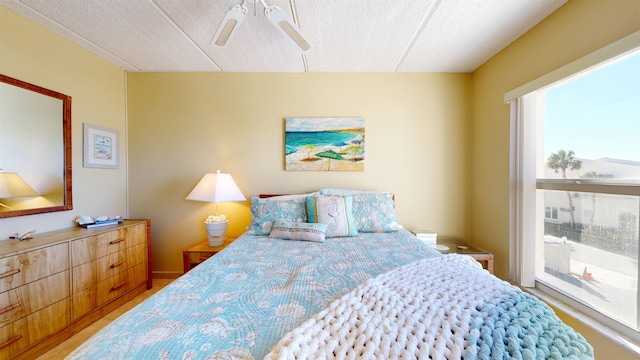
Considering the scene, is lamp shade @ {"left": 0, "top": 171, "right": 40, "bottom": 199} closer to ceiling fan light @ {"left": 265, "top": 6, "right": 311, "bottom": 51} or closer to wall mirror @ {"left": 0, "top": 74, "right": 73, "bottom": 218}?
wall mirror @ {"left": 0, "top": 74, "right": 73, "bottom": 218}

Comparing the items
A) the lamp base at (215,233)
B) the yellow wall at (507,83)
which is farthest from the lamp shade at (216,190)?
the yellow wall at (507,83)

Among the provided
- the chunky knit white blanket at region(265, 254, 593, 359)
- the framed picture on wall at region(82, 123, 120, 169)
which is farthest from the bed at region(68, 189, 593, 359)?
the framed picture on wall at region(82, 123, 120, 169)

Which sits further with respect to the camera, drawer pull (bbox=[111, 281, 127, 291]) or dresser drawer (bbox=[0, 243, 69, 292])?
drawer pull (bbox=[111, 281, 127, 291])

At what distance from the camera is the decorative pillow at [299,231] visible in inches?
69.4

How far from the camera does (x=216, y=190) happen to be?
216 centimetres

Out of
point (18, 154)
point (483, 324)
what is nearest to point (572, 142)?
point (483, 324)

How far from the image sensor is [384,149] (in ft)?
8.24

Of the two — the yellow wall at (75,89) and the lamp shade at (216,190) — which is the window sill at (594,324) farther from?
the yellow wall at (75,89)

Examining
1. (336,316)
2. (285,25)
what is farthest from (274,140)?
(336,316)

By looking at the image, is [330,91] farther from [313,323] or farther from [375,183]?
[313,323]

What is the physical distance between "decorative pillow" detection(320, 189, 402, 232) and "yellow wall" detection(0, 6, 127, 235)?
2.51 metres

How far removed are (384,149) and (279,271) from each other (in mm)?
1809

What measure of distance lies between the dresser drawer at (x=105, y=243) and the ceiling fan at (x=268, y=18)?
70.4 inches

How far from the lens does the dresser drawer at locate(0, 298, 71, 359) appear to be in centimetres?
134
